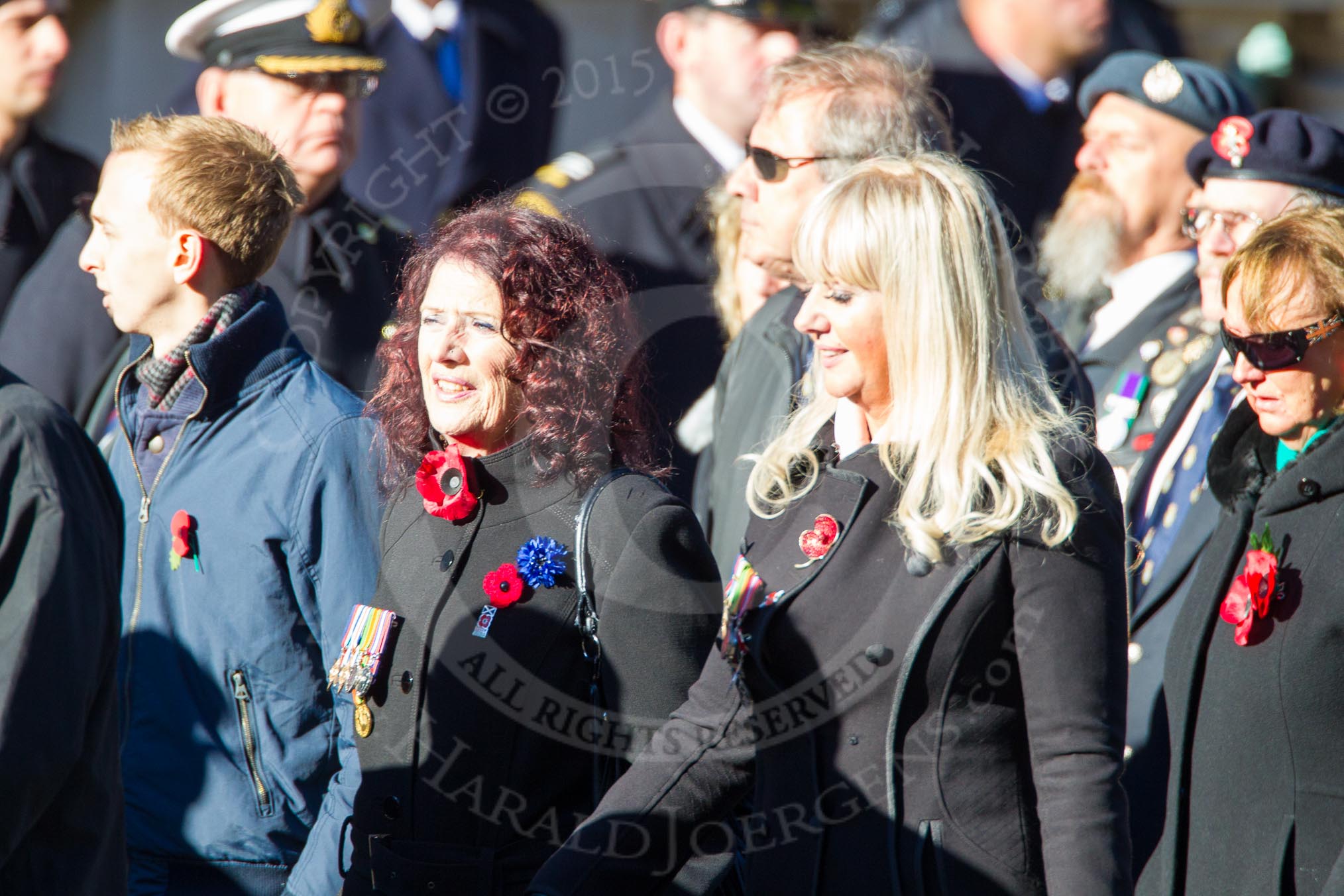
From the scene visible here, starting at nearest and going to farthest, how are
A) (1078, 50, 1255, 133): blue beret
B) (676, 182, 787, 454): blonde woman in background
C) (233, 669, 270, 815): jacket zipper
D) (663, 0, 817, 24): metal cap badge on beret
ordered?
(233, 669, 270, 815): jacket zipper → (676, 182, 787, 454): blonde woman in background → (1078, 50, 1255, 133): blue beret → (663, 0, 817, 24): metal cap badge on beret

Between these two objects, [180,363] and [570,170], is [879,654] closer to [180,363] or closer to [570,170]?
[180,363]

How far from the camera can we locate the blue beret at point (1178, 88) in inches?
195

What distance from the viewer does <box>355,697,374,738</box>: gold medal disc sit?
268 centimetres

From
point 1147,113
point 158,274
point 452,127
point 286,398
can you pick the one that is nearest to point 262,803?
point 286,398

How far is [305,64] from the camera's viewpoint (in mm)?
4652

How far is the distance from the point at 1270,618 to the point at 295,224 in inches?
125

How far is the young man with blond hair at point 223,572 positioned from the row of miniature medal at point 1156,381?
2.30 m

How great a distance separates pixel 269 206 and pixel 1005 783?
2.10 m

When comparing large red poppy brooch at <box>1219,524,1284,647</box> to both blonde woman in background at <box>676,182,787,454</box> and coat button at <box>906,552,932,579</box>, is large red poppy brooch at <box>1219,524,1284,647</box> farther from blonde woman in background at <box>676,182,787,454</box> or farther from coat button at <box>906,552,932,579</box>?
blonde woman in background at <box>676,182,787,454</box>

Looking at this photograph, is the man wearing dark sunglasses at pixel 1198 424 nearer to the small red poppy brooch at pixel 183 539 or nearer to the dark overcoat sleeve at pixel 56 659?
the small red poppy brooch at pixel 183 539

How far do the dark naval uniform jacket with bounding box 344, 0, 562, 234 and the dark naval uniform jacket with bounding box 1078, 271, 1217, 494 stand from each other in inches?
90.4

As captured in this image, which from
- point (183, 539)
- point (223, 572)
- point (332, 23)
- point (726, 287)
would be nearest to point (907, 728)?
point (223, 572)

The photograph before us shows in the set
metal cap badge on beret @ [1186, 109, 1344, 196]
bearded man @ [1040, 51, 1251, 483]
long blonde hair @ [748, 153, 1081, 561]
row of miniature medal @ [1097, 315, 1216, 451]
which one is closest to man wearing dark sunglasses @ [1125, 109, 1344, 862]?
metal cap badge on beret @ [1186, 109, 1344, 196]

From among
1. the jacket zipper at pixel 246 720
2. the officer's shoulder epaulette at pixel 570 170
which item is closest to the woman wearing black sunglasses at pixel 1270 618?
the jacket zipper at pixel 246 720
